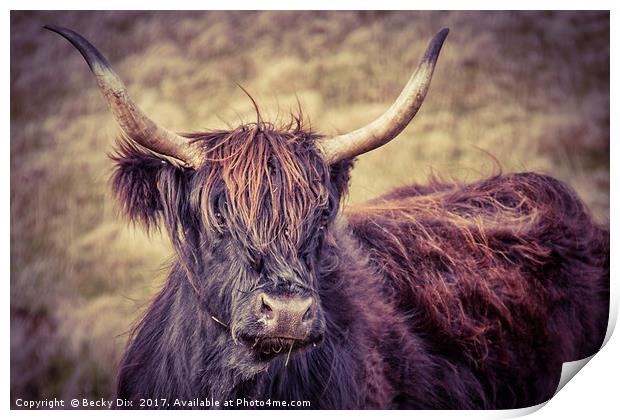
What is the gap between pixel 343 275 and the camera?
418cm

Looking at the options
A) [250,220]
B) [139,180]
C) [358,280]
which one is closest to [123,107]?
[139,180]

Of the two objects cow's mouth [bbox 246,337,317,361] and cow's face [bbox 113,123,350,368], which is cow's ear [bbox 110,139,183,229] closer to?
cow's face [bbox 113,123,350,368]

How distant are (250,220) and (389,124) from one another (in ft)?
2.85

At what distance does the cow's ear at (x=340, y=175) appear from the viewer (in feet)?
12.9

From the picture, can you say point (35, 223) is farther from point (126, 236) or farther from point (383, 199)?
point (383, 199)

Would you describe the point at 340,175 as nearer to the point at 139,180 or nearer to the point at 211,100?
the point at 139,180

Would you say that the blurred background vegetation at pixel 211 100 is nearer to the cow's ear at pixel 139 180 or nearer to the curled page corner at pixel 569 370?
the cow's ear at pixel 139 180

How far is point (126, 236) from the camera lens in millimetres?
4926

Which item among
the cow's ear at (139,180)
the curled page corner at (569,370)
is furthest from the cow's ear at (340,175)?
the curled page corner at (569,370)

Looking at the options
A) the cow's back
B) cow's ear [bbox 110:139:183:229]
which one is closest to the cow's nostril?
cow's ear [bbox 110:139:183:229]

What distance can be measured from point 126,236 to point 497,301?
7.81 feet

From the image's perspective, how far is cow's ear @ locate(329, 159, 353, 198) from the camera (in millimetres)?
3941

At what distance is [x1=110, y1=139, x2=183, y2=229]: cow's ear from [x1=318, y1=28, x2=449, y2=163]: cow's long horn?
80 centimetres
